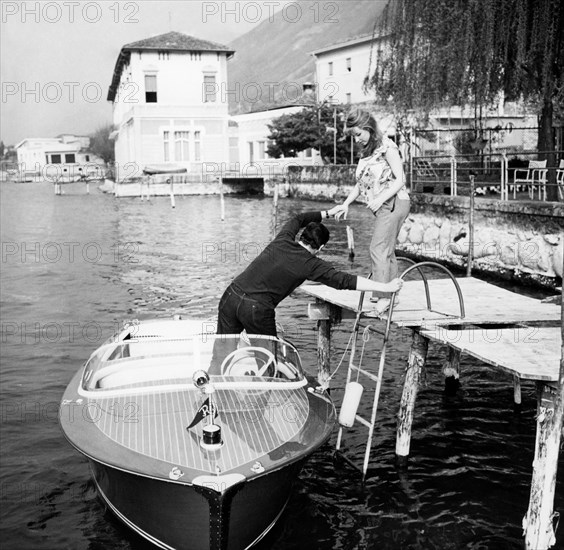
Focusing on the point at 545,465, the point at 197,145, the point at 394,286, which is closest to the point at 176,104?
the point at 197,145

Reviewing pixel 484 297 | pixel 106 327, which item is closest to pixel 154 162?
pixel 106 327

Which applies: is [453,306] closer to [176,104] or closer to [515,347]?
[515,347]

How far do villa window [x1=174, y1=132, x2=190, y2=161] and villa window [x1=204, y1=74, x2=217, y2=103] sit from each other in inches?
148

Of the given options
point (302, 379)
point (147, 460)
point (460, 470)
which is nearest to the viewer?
point (147, 460)

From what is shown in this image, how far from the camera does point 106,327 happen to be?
54.7 ft

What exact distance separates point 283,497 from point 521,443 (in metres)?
3.81

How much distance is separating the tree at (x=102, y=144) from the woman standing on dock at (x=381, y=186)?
12898 centimetres

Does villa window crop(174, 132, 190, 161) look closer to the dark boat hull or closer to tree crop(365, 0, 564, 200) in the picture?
tree crop(365, 0, 564, 200)

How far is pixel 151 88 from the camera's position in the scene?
210 ft

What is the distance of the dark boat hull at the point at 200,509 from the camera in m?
6.13

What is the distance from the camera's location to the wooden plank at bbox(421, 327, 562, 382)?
6.62 meters

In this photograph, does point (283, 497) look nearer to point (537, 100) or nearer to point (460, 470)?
point (460, 470)

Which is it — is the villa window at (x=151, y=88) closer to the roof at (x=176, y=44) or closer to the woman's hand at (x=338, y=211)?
the roof at (x=176, y=44)

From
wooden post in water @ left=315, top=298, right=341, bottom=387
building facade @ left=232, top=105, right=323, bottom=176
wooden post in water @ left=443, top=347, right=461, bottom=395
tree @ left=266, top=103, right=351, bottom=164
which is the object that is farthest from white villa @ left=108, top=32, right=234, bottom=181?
wooden post in water @ left=315, top=298, right=341, bottom=387
